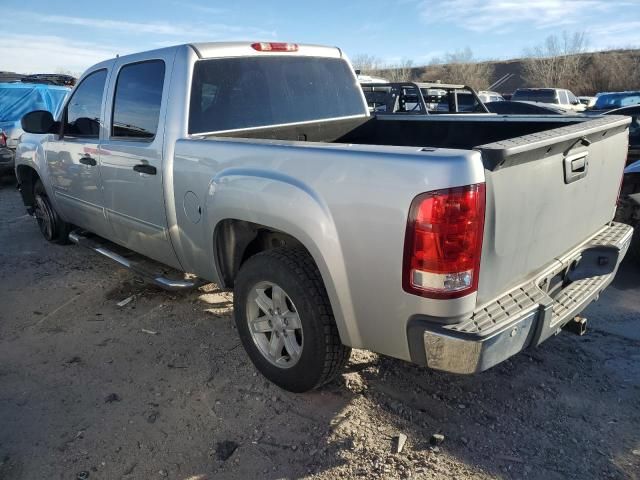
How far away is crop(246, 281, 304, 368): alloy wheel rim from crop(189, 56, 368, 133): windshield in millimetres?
1207

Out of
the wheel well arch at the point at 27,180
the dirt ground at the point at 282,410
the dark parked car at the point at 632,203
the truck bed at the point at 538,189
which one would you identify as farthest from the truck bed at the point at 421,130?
the wheel well arch at the point at 27,180

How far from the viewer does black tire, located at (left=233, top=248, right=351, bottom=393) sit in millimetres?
2617

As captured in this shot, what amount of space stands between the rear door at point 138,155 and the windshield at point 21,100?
8.58 metres

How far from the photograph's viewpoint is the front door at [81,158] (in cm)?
427

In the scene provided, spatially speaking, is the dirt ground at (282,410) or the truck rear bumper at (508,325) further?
the dirt ground at (282,410)


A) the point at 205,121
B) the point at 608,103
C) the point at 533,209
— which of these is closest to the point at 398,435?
the point at 533,209

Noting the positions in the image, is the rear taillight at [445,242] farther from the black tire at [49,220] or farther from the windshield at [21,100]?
the windshield at [21,100]

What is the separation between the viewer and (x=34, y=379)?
3.27 m

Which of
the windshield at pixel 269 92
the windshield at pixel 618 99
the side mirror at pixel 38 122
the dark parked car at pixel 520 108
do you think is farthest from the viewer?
the windshield at pixel 618 99

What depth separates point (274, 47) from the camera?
383cm

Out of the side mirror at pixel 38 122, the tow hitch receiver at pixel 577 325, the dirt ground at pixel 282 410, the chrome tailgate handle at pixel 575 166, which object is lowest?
the dirt ground at pixel 282 410

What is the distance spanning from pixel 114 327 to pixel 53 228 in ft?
8.41

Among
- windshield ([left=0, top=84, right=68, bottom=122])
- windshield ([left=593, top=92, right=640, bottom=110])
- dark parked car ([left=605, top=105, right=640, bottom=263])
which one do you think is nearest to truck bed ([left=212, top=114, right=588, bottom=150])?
dark parked car ([left=605, top=105, right=640, bottom=263])

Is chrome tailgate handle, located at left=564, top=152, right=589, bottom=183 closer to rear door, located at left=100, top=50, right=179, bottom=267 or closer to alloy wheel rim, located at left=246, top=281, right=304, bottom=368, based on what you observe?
alloy wheel rim, located at left=246, top=281, right=304, bottom=368
